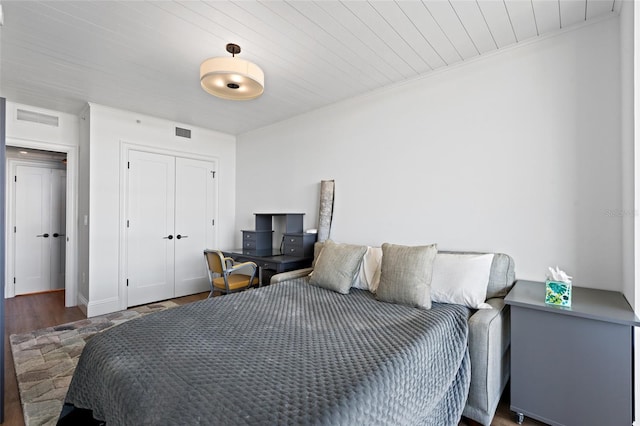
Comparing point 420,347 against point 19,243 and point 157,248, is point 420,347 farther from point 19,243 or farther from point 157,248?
point 19,243

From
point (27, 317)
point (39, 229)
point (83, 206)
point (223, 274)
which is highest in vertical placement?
point (83, 206)

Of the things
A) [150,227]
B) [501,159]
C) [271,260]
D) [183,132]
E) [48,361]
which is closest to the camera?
[501,159]

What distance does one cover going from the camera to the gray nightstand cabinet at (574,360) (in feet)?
5.32

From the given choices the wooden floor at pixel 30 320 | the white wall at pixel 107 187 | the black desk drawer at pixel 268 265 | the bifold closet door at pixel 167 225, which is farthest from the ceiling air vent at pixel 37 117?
the black desk drawer at pixel 268 265

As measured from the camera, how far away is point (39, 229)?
5039mm

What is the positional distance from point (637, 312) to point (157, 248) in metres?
4.93

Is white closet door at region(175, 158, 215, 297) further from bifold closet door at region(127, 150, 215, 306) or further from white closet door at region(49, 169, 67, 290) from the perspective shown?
white closet door at region(49, 169, 67, 290)

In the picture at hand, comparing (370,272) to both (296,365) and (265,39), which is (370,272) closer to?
(296,365)

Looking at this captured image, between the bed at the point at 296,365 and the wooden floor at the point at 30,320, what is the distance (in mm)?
606

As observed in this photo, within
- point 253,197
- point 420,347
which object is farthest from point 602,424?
point 253,197

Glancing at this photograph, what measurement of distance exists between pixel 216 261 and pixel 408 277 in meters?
2.18

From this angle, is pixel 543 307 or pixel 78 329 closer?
pixel 543 307

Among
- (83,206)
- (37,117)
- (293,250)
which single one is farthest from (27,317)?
(293,250)

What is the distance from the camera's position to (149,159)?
14.3 feet
